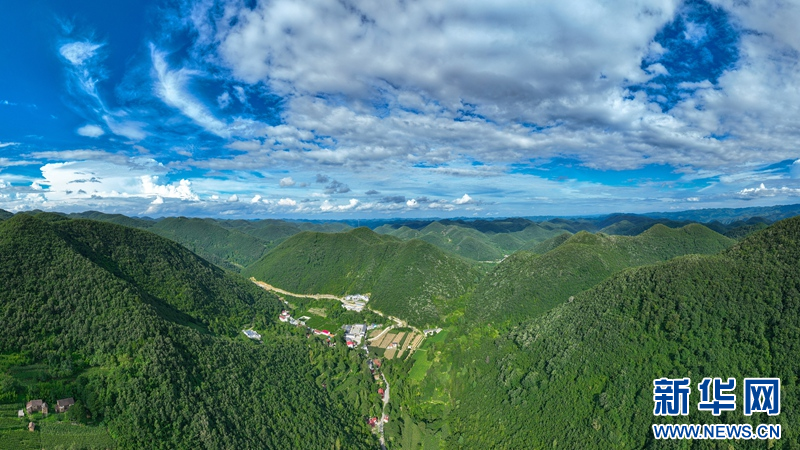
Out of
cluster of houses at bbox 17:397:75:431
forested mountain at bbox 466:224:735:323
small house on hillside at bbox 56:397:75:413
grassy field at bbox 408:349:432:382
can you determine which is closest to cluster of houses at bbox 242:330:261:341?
grassy field at bbox 408:349:432:382

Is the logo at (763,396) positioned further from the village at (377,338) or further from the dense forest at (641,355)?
the village at (377,338)

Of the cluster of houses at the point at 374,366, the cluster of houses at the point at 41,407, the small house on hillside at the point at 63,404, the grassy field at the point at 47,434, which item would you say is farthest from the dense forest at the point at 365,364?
the cluster of houses at the point at 374,366

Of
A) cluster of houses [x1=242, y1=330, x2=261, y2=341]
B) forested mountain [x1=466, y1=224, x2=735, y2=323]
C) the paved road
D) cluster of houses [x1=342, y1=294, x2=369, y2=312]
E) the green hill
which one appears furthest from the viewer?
cluster of houses [x1=342, y1=294, x2=369, y2=312]

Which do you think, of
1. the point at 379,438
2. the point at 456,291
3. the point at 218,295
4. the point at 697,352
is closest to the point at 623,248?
the point at 456,291

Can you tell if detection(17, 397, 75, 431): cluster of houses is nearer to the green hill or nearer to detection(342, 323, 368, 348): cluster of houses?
the green hill

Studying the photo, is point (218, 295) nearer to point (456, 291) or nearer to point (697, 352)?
point (456, 291)

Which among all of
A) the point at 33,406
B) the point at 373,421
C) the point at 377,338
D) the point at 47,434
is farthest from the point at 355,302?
the point at 47,434
